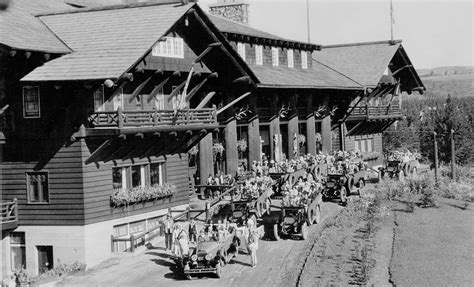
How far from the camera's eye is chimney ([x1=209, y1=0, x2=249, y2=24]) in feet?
160

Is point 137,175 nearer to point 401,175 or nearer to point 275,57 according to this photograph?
point 275,57

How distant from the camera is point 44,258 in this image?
2738 centimetres

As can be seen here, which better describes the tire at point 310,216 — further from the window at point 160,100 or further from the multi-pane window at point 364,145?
the multi-pane window at point 364,145

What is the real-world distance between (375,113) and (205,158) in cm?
2134

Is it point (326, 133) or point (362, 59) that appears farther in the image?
point (362, 59)

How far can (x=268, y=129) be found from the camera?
1654 inches

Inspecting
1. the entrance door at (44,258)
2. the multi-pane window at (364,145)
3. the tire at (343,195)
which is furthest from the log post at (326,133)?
the entrance door at (44,258)

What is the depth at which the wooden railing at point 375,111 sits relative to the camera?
50.6m

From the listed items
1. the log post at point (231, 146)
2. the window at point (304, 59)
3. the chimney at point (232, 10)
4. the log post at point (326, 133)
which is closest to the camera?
the log post at point (231, 146)

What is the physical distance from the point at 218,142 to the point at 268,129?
5.64 meters

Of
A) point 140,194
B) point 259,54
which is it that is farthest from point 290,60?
point 140,194

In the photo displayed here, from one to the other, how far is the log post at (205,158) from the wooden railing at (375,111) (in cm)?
1781

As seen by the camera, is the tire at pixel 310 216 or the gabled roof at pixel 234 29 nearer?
the tire at pixel 310 216

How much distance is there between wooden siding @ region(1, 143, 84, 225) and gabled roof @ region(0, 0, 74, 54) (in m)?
4.26
